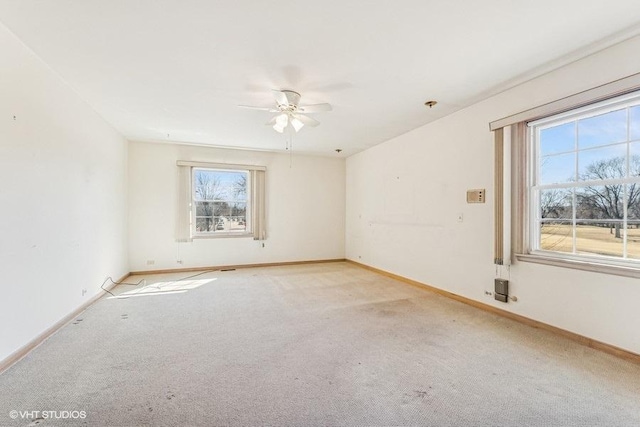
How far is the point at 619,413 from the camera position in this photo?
164 centimetres

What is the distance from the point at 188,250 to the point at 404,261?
4137 millimetres

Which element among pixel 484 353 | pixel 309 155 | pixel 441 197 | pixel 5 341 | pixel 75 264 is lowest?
pixel 484 353

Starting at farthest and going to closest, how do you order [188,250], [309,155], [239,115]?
[309,155]
[188,250]
[239,115]

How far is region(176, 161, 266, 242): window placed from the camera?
5.48 m

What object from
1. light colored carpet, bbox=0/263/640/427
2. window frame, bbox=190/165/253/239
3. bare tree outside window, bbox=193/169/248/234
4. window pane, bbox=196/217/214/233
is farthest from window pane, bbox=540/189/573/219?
window pane, bbox=196/217/214/233

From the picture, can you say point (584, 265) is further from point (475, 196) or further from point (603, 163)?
point (475, 196)

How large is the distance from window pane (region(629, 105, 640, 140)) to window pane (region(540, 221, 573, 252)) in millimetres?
875

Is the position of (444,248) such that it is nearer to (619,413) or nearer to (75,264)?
(619,413)

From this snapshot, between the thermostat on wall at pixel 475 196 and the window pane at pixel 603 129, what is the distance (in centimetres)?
99

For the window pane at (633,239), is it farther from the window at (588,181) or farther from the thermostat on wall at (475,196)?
the thermostat on wall at (475,196)

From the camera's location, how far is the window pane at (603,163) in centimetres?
240

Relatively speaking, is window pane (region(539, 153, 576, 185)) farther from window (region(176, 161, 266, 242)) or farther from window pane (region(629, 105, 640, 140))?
window (region(176, 161, 266, 242))

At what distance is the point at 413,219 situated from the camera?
461 cm

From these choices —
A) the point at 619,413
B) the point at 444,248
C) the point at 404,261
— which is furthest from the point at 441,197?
the point at 619,413
